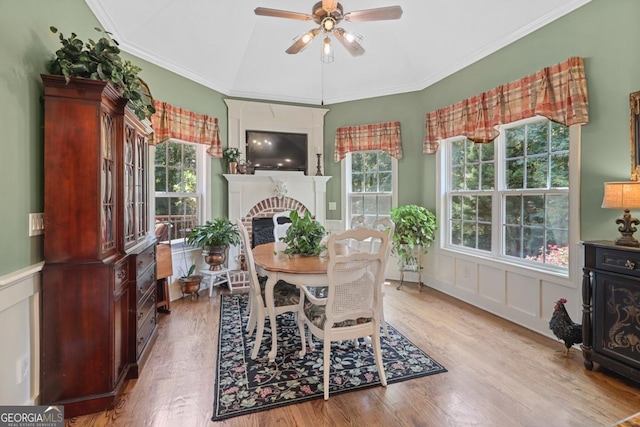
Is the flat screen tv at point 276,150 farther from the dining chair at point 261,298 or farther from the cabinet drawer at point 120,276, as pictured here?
the cabinet drawer at point 120,276

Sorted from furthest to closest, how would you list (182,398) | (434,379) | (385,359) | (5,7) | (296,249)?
(296,249) → (385,359) → (434,379) → (182,398) → (5,7)

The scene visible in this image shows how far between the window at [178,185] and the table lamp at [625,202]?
14.0ft

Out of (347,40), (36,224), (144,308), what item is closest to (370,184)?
(347,40)

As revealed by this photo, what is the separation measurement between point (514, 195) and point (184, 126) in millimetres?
3942

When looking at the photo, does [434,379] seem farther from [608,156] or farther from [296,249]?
[608,156]

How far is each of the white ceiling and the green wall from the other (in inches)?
6.1

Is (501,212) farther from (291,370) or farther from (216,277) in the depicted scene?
(216,277)

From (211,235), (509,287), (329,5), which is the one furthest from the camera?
(211,235)

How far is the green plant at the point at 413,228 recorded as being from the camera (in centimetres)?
407

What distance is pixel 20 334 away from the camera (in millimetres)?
1657

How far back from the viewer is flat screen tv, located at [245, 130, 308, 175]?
15.5ft

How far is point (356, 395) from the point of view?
6.56ft

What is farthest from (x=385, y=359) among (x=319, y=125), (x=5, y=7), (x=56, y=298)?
(x=319, y=125)

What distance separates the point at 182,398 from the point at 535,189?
3.53 m
